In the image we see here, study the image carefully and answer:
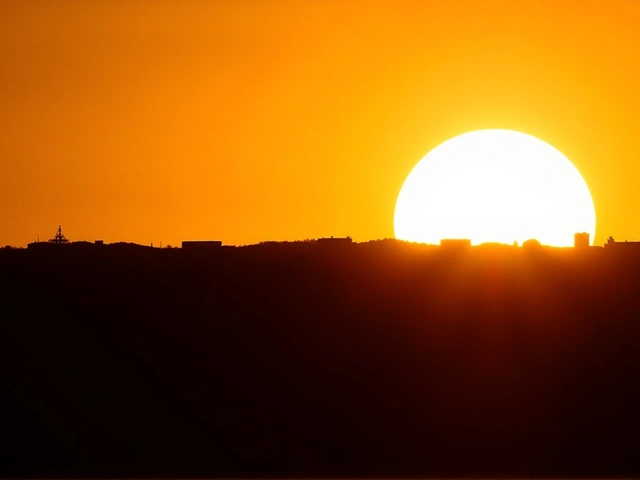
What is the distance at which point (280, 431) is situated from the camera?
75125 mm

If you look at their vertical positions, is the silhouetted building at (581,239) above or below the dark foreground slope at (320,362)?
above

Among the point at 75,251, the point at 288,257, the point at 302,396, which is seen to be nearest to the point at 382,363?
the point at 302,396

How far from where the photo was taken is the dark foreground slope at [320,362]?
73062mm

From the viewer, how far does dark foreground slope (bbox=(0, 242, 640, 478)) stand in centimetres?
7306

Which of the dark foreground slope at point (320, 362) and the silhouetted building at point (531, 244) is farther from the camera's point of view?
the silhouetted building at point (531, 244)

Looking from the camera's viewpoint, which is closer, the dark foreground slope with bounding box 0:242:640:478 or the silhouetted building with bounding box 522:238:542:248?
the dark foreground slope with bounding box 0:242:640:478

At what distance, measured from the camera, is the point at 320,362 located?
8025 cm

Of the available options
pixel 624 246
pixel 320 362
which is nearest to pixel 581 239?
pixel 624 246

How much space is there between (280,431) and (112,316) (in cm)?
1108

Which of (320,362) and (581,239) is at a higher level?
(581,239)

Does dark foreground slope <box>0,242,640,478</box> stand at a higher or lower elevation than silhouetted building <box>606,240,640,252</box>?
lower

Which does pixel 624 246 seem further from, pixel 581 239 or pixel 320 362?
pixel 320 362

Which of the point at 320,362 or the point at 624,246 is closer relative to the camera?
the point at 320,362

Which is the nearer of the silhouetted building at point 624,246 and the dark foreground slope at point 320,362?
the dark foreground slope at point 320,362
